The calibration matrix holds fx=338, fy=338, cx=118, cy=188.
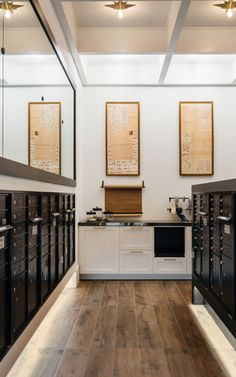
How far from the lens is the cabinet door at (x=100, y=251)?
4574 millimetres

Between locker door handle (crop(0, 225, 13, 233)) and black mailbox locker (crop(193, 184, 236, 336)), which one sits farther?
black mailbox locker (crop(193, 184, 236, 336))

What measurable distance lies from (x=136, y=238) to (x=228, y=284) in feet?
7.63

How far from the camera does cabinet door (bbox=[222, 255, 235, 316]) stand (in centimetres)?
221

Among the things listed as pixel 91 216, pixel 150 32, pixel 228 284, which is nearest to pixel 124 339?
pixel 228 284

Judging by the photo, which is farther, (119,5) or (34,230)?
(119,5)

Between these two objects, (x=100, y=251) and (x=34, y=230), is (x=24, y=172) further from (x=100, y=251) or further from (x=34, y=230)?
(x=100, y=251)

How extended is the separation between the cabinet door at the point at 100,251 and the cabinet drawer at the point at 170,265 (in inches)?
21.9

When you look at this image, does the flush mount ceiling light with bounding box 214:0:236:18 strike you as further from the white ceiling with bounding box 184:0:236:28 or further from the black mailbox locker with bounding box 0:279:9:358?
the black mailbox locker with bounding box 0:279:9:358

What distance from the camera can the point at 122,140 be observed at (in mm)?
5059

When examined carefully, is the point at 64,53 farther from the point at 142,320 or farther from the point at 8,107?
the point at 142,320

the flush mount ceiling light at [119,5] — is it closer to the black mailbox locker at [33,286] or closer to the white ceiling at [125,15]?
the white ceiling at [125,15]

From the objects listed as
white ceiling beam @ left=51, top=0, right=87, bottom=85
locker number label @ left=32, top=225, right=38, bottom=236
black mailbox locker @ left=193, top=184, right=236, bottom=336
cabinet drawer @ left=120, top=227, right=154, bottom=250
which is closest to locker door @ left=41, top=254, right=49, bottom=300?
locker number label @ left=32, top=225, right=38, bottom=236

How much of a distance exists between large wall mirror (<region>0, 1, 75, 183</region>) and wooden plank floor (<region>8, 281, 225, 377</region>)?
135 centimetres

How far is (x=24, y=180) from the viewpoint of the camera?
2.21 metres
